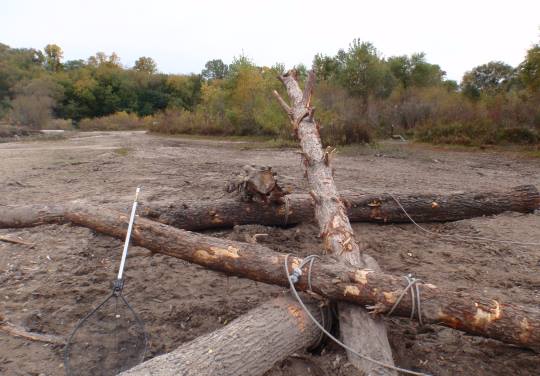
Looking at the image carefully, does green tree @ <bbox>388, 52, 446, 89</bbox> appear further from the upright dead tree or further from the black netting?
the black netting

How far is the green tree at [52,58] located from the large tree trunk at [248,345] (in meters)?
93.1

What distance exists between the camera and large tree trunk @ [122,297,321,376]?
2127 mm

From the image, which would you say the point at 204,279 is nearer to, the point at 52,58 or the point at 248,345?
the point at 248,345

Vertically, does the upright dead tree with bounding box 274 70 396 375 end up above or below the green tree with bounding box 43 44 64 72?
below

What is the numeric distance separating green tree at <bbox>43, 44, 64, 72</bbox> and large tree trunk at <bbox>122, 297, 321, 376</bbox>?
93066 millimetres

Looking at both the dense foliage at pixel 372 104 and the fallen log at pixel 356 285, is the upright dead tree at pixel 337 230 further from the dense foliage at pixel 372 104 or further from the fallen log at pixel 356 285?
the dense foliage at pixel 372 104

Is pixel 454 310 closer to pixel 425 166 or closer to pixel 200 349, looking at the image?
pixel 200 349

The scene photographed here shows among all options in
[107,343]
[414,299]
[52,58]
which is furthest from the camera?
[52,58]

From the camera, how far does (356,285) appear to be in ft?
8.85

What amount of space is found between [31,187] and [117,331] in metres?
5.66

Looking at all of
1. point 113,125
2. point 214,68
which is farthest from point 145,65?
point 113,125

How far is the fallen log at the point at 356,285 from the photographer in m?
2.47

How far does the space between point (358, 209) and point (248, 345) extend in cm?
323

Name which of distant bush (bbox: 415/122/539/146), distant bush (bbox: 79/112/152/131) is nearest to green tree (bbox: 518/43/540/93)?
distant bush (bbox: 415/122/539/146)
